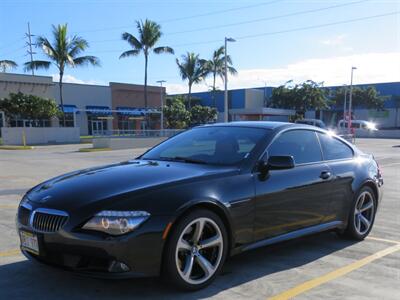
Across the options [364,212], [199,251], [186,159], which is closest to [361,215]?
[364,212]

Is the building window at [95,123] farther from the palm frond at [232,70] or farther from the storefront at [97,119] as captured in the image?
the palm frond at [232,70]

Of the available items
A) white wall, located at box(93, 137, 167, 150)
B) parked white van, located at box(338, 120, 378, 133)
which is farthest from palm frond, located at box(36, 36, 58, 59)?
parked white van, located at box(338, 120, 378, 133)

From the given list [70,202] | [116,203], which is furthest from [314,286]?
[70,202]

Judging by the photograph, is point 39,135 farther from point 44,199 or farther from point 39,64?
point 44,199

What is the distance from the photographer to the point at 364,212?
583cm

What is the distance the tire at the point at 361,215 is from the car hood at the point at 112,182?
213 centimetres

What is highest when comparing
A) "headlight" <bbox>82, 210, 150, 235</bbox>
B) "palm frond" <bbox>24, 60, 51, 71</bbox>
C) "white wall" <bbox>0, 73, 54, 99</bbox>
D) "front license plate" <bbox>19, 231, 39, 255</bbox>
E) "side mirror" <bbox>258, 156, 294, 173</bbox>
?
"palm frond" <bbox>24, 60, 51, 71</bbox>

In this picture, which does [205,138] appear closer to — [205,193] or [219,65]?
[205,193]

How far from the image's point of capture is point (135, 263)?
3.46 m

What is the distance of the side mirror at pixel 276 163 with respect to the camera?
4418mm

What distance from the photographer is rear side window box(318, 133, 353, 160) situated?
5.44m

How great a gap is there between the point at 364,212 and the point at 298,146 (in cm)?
152

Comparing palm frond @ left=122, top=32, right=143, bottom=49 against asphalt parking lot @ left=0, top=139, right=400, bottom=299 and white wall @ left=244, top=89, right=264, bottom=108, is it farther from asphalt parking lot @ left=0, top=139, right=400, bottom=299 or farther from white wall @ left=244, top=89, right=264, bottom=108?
asphalt parking lot @ left=0, top=139, right=400, bottom=299

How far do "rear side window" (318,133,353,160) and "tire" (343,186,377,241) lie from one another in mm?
500
